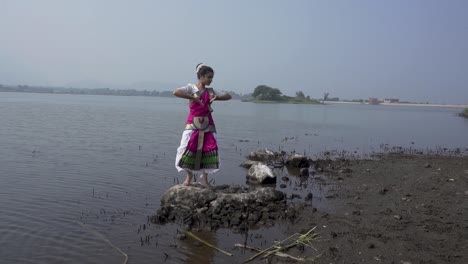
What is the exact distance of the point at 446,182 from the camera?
12.4 m

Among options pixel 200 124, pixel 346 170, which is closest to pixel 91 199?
pixel 200 124

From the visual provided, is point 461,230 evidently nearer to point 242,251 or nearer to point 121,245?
point 242,251

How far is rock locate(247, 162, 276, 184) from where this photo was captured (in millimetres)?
13522

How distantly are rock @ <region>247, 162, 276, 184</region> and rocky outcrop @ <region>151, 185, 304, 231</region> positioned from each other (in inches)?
123

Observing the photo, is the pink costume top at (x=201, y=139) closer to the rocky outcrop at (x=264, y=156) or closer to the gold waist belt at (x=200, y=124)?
the gold waist belt at (x=200, y=124)

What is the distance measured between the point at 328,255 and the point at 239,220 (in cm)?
241

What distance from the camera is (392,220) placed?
8.88 m

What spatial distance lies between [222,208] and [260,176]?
4.47 metres

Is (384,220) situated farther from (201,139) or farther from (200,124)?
(200,124)

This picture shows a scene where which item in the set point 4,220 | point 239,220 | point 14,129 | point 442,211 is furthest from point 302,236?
point 14,129

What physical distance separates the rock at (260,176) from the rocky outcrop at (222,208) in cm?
312

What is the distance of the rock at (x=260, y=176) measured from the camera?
13522 mm

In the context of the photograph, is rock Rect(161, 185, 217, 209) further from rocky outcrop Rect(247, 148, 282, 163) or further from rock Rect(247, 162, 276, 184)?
rocky outcrop Rect(247, 148, 282, 163)

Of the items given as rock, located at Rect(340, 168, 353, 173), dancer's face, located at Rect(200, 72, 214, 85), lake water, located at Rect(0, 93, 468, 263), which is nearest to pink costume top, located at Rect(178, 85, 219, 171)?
dancer's face, located at Rect(200, 72, 214, 85)
